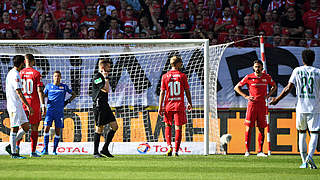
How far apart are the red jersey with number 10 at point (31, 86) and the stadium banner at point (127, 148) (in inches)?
92.2

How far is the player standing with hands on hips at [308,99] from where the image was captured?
Answer: 830cm

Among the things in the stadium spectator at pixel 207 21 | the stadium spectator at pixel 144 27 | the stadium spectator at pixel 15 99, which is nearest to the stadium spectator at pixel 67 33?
the stadium spectator at pixel 144 27

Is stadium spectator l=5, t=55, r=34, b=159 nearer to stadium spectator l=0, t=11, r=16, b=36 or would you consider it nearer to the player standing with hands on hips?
the player standing with hands on hips

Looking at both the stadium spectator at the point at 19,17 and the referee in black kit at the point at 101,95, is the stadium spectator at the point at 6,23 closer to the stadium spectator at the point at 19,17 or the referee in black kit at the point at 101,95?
the stadium spectator at the point at 19,17

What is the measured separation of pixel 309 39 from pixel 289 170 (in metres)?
6.53

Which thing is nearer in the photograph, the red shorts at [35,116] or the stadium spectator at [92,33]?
the red shorts at [35,116]

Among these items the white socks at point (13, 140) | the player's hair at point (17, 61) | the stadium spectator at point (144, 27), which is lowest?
the white socks at point (13, 140)

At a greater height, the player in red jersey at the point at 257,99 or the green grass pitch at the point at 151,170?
the player in red jersey at the point at 257,99

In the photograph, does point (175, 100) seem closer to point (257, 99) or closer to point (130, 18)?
point (257, 99)

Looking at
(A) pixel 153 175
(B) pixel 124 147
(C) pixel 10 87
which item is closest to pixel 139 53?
(B) pixel 124 147

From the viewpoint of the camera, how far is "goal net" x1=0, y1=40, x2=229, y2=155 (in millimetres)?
12797

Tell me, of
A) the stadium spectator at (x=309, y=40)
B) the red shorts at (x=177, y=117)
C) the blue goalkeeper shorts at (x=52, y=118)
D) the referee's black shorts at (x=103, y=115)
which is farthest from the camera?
the stadium spectator at (x=309, y=40)

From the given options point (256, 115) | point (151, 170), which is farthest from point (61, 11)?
point (151, 170)

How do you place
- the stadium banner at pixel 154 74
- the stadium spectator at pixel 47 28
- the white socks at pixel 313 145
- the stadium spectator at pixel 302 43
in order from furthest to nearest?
the stadium spectator at pixel 47 28
the stadium spectator at pixel 302 43
the stadium banner at pixel 154 74
the white socks at pixel 313 145
